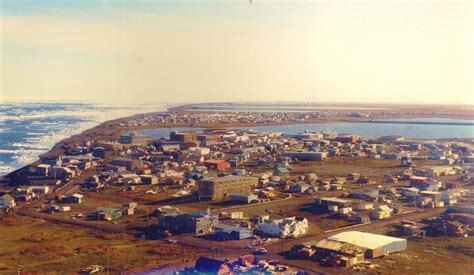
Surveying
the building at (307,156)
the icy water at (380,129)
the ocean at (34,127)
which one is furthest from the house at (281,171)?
the icy water at (380,129)

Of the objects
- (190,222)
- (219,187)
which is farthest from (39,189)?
(190,222)

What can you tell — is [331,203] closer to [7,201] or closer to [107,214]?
[107,214]

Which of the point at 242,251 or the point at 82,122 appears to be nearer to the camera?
the point at 242,251

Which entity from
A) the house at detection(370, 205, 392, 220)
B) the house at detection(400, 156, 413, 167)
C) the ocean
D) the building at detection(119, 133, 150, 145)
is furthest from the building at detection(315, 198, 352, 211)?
the building at detection(119, 133, 150, 145)

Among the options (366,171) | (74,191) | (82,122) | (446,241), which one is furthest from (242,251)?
(82,122)

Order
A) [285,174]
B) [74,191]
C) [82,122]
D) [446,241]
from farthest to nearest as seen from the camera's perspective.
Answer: [82,122]
[285,174]
[74,191]
[446,241]

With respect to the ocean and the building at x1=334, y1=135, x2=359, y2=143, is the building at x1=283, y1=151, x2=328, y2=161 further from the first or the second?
the ocean

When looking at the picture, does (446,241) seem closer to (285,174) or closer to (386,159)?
(285,174)
